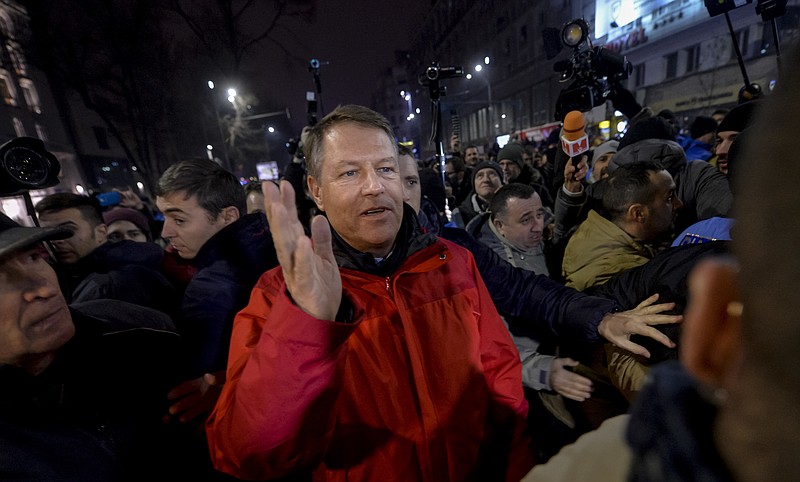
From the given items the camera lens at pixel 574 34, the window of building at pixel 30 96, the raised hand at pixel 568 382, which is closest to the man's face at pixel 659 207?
the raised hand at pixel 568 382

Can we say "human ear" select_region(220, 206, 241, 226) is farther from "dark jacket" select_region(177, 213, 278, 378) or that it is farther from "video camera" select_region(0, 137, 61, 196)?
"video camera" select_region(0, 137, 61, 196)

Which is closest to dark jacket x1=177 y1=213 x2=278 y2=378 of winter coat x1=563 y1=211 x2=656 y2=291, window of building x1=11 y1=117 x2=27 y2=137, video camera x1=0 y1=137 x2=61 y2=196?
video camera x1=0 y1=137 x2=61 y2=196

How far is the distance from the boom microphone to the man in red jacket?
1.91 meters

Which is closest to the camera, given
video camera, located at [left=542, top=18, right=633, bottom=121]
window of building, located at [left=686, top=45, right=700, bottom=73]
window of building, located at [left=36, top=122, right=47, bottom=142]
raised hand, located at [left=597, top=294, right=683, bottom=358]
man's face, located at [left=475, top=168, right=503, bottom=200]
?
raised hand, located at [left=597, top=294, right=683, bottom=358]

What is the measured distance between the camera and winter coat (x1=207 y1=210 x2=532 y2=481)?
109 cm

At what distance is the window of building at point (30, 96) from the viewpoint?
71.5 ft

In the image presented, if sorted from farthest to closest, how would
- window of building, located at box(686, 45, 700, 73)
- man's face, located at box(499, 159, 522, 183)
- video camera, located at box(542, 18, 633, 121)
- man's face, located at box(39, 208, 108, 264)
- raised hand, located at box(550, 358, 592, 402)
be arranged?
window of building, located at box(686, 45, 700, 73) → man's face, located at box(499, 159, 522, 183) → video camera, located at box(542, 18, 633, 121) → man's face, located at box(39, 208, 108, 264) → raised hand, located at box(550, 358, 592, 402)

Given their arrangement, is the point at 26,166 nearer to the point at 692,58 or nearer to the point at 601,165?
→ the point at 601,165

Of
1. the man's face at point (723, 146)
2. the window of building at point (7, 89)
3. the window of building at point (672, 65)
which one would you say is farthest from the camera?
the window of building at point (672, 65)

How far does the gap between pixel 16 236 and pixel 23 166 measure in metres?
1.21

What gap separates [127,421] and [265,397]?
3.19 feet

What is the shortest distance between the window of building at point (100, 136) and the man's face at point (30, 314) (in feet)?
122

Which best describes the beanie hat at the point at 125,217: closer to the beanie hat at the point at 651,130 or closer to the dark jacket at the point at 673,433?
the dark jacket at the point at 673,433

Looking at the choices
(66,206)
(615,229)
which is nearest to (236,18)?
(66,206)
